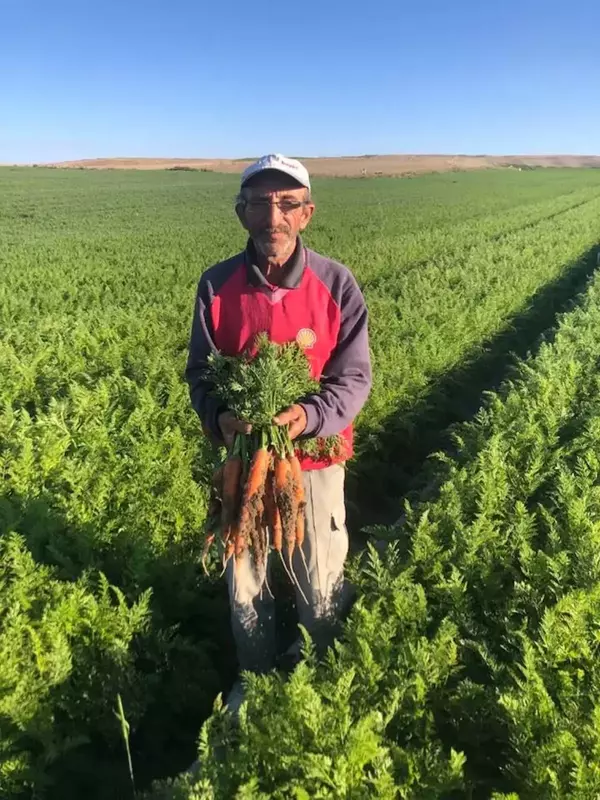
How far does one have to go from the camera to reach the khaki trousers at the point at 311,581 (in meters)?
3.43

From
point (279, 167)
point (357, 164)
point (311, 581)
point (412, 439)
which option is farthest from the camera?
point (357, 164)

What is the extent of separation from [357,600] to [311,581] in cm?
28

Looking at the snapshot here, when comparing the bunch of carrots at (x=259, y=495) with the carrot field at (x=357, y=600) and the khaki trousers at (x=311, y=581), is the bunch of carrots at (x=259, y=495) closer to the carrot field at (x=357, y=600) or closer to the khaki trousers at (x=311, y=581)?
the khaki trousers at (x=311, y=581)

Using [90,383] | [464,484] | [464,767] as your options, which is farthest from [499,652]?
[90,383]

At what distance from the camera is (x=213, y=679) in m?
3.81

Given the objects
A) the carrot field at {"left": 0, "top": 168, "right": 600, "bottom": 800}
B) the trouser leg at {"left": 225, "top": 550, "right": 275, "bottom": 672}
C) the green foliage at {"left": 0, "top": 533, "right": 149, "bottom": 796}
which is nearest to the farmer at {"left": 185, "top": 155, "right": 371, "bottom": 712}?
the trouser leg at {"left": 225, "top": 550, "right": 275, "bottom": 672}

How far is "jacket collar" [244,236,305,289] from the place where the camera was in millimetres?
2988

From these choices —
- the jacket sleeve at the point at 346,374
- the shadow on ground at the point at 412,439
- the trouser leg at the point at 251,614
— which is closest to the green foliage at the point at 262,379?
the jacket sleeve at the point at 346,374

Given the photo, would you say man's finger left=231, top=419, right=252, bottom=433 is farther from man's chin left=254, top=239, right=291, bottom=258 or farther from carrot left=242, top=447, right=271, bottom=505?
man's chin left=254, top=239, right=291, bottom=258

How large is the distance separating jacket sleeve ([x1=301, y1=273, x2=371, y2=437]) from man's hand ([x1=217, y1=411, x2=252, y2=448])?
0.30 meters

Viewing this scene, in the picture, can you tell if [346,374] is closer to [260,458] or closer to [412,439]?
[260,458]

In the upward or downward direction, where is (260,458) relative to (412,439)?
upward

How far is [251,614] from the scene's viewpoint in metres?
3.56

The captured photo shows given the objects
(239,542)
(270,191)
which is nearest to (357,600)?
(239,542)
